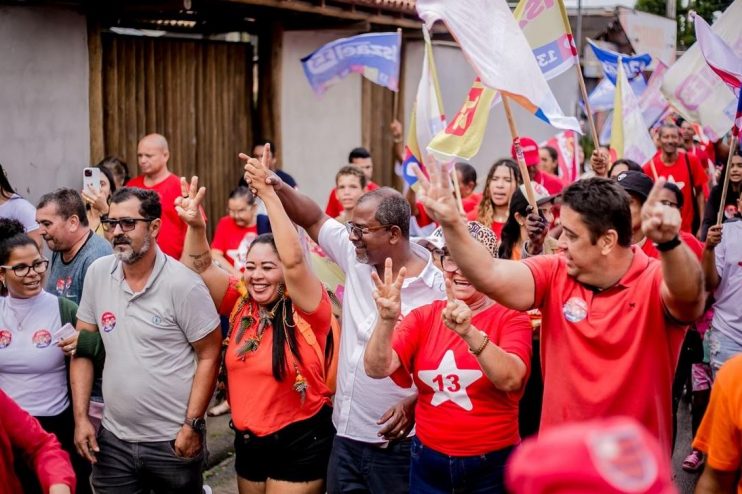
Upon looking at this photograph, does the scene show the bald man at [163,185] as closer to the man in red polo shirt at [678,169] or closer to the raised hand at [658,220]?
the man in red polo shirt at [678,169]

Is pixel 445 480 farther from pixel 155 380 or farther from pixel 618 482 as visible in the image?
pixel 618 482

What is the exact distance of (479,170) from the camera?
15.9 metres

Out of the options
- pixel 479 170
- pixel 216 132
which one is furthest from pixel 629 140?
pixel 479 170

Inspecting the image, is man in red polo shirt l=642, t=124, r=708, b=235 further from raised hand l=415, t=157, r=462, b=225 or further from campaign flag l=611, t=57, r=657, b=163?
raised hand l=415, t=157, r=462, b=225

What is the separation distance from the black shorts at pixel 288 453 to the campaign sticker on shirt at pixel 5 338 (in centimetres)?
121

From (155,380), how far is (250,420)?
0.50 m

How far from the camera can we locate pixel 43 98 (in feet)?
27.4

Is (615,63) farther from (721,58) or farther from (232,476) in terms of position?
(232,476)

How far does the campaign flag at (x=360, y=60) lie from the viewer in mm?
8758

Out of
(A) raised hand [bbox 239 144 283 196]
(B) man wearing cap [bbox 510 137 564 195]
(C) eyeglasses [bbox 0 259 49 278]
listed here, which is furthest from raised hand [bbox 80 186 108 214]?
(B) man wearing cap [bbox 510 137 564 195]

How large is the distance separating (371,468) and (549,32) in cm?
337

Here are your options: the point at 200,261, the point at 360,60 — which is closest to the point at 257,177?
the point at 200,261

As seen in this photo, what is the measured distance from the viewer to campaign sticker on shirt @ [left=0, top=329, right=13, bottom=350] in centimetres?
482

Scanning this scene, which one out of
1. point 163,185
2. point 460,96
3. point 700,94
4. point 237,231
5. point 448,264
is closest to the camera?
point 448,264
